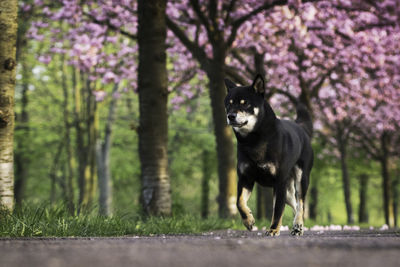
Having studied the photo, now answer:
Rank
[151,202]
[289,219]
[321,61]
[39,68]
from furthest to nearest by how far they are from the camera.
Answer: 1. [39,68]
2. [321,61]
3. [289,219]
4. [151,202]

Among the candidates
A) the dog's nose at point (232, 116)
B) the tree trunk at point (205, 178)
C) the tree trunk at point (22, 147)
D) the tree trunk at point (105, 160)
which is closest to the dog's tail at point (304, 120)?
the dog's nose at point (232, 116)

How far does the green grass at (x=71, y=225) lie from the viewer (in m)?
6.18

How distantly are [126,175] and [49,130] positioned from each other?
15.1ft

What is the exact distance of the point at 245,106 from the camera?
6387 mm

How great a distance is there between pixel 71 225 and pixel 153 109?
152 inches

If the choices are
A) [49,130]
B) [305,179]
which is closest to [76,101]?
[49,130]

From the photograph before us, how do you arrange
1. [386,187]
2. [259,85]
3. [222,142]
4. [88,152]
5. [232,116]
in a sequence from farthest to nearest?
[386,187], [88,152], [222,142], [259,85], [232,116]

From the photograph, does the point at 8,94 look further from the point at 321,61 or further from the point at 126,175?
the point at 126,175

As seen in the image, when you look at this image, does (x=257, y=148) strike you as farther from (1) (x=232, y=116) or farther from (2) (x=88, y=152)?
(2) (x=88, y=152)

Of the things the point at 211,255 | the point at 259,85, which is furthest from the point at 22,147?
the point at 211,255

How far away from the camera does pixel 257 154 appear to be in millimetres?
6402

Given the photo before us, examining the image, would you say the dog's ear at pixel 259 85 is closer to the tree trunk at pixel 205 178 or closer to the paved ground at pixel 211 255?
the paved ground at pixel 211 255

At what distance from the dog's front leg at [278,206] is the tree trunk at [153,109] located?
3.81 m

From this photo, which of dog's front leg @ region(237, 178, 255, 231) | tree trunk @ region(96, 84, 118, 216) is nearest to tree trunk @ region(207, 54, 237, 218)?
dog's front leg @ region(237, 178, 255, 231)
